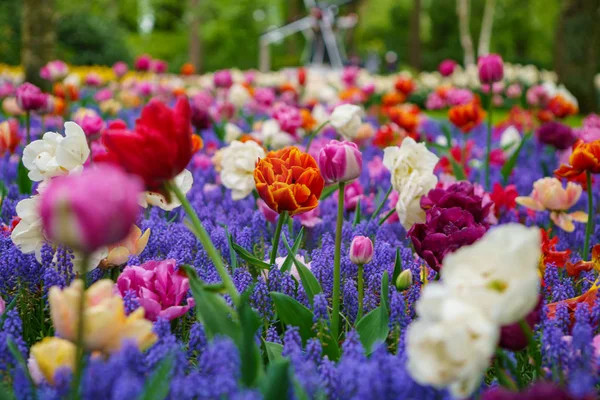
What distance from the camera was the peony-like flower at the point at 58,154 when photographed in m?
1.49

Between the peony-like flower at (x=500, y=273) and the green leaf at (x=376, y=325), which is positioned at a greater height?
the peony-like flower at (x=500, y=273)

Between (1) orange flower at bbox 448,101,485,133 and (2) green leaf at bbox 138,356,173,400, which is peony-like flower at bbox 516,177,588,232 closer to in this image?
(1) orange flower at bbox 448,101,485,133

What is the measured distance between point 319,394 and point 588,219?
1335mm

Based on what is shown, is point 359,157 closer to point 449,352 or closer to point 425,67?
point 449,352

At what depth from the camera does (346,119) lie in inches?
100.0

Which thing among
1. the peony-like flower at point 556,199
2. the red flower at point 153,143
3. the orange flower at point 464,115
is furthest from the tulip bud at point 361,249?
the orange flower at point 464,115

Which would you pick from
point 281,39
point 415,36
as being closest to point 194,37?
point 415,36

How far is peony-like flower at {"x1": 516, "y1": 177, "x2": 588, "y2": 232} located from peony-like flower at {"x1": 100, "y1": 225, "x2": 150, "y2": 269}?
1259 millimetres

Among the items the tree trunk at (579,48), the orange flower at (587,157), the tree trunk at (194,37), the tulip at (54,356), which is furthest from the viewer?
the tree trunk at (194,37)

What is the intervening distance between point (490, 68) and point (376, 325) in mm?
1803

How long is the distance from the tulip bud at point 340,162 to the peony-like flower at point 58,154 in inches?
22.5

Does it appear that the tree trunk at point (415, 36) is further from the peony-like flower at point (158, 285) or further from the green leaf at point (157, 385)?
the green leaf at point (157, 385)

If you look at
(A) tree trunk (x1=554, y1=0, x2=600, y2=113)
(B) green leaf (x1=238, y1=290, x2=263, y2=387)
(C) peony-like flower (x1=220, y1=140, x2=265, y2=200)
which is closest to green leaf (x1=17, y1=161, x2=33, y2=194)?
(C) peony-like flower (x1=220, y1=140, x2=265, y2=200)

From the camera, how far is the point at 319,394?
1.02 meters
